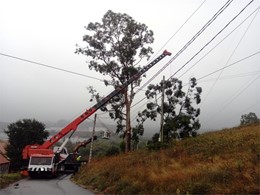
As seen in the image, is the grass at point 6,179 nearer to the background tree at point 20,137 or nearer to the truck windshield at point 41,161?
the truck windshield at point 41,161

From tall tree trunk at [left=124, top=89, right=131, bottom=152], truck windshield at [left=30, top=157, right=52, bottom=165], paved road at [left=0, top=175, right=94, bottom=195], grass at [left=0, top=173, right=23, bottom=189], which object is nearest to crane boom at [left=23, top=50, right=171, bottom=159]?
truck windshield at [left=30, top=157, right=52, bottom=165]

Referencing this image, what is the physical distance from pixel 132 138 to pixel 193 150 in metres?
21.1

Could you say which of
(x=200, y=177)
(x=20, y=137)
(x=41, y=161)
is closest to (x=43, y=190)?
(x=200, y=177)

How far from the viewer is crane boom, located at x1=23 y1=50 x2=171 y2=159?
116 ft

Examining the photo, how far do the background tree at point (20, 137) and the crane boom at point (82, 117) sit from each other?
30.0m

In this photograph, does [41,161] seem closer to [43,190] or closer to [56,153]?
[56,153]

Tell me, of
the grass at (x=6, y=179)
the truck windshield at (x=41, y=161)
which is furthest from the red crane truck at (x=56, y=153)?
the grass at (x=6, y=179)

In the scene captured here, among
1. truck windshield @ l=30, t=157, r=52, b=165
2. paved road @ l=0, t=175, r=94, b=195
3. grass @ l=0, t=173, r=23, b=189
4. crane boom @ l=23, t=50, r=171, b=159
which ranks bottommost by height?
paved road @ l=0, t=175, r=94, b=195

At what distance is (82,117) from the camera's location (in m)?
37.1

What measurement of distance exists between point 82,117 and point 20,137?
32842mm

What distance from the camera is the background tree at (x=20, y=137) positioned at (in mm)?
64375

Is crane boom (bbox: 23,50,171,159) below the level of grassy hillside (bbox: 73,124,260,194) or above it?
above

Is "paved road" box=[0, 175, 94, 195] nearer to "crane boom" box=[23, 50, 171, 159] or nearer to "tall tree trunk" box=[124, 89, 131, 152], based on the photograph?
"crane boom" box=[23, 50, 171, 159]

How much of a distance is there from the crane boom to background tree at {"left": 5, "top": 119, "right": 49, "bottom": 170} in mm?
30048
